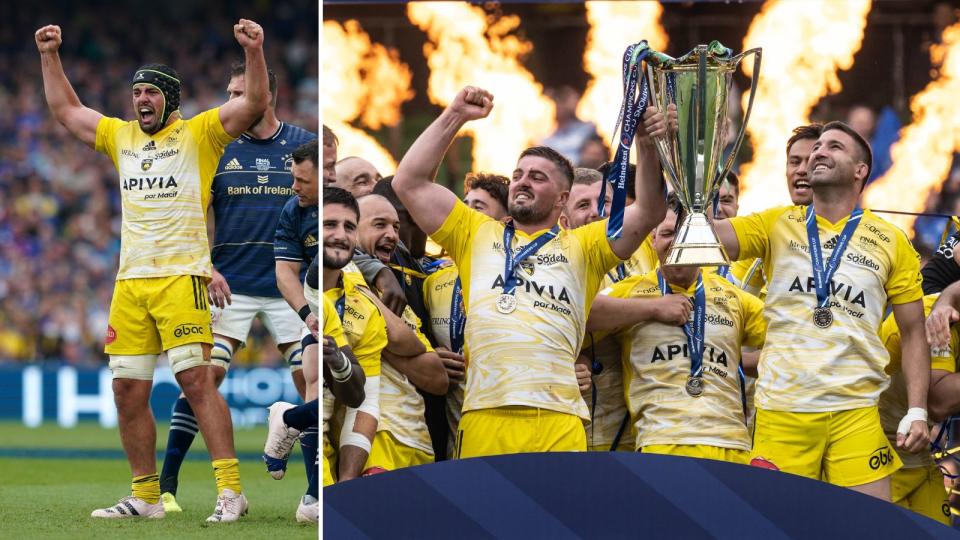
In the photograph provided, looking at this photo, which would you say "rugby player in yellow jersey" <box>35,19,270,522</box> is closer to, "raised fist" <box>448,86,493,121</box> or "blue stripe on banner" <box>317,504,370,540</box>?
"raised fist" <box>448,86,493,121</box>

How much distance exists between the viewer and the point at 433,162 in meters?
4.78

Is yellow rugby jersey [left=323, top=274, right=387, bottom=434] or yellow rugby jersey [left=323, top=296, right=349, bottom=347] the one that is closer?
yellow rugby jersey [left=323, top=296, right=349, bottom=347]

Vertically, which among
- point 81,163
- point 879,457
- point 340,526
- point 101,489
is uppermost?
point 81,163

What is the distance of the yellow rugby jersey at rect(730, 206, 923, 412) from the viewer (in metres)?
4.83

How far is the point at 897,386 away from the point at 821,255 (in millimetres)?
798

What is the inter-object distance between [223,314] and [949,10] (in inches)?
191

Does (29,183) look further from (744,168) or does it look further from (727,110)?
(727,110)

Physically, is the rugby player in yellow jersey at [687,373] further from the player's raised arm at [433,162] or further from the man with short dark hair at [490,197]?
the man with short dark hair at [490,197]

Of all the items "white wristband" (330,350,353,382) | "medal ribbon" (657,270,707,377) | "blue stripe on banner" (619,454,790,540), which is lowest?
"blue stripe on banner" (619,454,790,540)

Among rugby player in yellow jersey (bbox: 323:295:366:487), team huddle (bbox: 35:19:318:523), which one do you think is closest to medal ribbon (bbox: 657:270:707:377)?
rugby player in yellow jersey (bbox: 323:295:366:487)

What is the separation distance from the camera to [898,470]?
205 inches

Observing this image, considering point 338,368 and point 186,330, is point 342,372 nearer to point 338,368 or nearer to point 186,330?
point 338,368

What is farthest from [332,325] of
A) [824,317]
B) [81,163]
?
[81,163]

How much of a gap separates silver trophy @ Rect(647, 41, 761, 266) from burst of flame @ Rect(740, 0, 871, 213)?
4.31 meters
